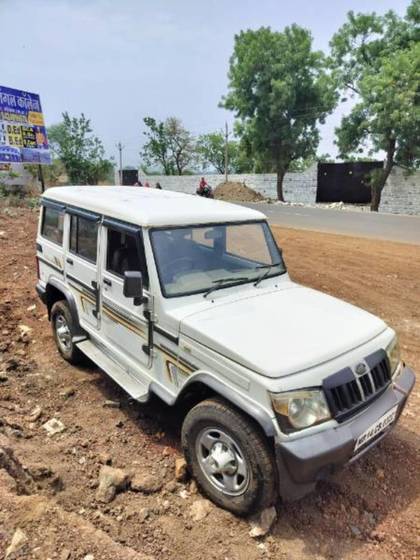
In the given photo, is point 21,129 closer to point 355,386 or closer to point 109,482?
point 109,482

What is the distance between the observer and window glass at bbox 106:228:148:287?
3391 mm

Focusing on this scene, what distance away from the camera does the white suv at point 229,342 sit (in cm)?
250

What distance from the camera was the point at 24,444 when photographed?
3389 millimetres

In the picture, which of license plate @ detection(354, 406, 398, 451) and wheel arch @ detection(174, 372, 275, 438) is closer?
wheel arch @ detection(174, 372, 275, 438)

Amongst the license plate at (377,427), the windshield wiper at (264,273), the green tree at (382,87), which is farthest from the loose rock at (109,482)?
the green tree at (382,87)

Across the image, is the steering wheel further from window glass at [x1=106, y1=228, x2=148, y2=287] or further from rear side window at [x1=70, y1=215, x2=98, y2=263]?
rear side window at [x1=70, y1=215, x2=98, y2=263]

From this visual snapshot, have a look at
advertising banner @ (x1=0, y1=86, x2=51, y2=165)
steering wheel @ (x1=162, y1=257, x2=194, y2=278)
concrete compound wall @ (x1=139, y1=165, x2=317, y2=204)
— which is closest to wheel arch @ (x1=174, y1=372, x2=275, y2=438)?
steering wheel @ (x1=162, y1=257, x2=194, y2=278)

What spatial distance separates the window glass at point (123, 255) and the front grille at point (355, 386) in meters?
1.64

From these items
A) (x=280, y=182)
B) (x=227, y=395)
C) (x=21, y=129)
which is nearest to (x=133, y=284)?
(x=227, y=395)

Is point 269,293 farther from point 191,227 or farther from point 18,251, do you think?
point 18,251

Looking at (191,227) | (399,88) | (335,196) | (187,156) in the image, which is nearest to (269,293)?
(191,227)

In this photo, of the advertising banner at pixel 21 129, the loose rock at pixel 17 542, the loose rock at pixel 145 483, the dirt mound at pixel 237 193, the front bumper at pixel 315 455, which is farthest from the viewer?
the dirt mound at pixel 237 193

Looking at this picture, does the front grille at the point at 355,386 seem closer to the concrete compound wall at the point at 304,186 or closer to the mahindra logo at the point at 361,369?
the mahindra logo at the point at 361,369

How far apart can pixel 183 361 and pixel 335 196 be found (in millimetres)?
25731
